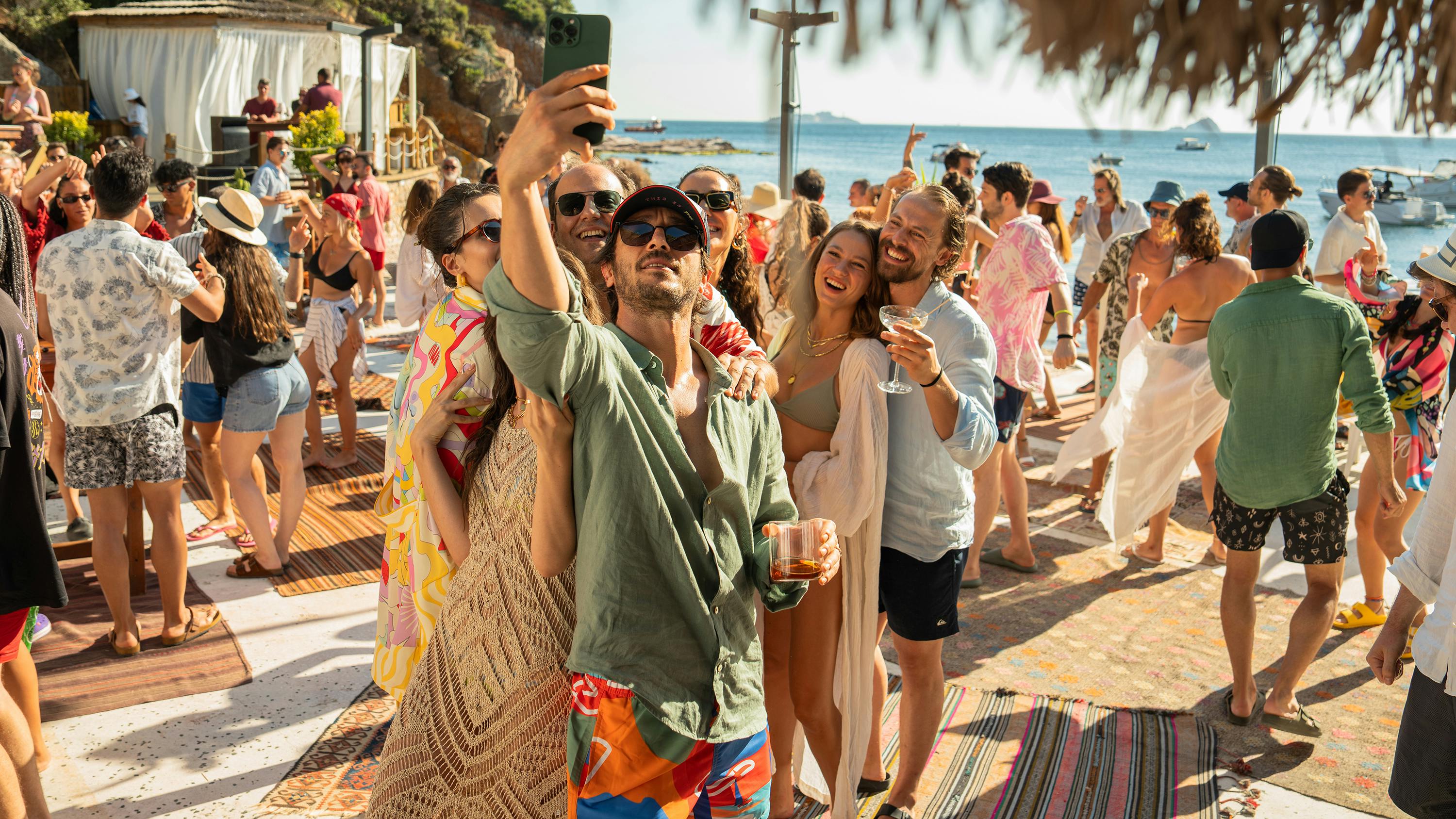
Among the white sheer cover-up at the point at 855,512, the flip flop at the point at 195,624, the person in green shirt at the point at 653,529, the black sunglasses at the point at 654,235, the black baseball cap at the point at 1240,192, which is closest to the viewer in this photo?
the person in green shirt at the point at 653,529

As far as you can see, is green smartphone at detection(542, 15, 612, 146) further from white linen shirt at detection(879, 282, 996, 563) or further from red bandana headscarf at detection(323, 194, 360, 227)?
red bandana headscarf at detection(323, 194, 360, 227)

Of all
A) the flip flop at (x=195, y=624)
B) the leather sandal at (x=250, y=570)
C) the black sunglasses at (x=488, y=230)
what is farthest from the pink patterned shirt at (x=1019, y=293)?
the flip flop at (x=195, y=624)

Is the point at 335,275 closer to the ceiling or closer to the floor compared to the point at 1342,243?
closer to the floor

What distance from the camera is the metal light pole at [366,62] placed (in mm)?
15297

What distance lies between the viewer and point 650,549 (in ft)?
6.88

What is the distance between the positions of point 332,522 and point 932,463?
383cm

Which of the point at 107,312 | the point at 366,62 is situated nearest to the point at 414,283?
the point at 107,312

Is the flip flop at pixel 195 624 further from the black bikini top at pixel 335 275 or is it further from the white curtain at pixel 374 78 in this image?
the white curtain at pixel 374 78

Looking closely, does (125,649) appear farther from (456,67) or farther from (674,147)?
(456,67)

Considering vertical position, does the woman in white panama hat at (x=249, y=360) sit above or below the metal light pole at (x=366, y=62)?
below

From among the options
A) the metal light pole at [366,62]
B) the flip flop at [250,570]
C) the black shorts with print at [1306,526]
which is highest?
the metal light pole at [366,62]

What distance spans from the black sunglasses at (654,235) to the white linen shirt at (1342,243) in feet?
18.0

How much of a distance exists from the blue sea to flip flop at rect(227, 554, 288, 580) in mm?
2844

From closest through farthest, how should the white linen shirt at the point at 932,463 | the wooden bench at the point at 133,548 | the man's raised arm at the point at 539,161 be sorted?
the man's raised arm at the point at 539,161 < the white linen shirt at the point at 932,463 < the wooden bench at the point at 133,548
